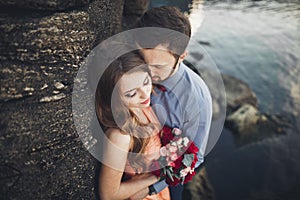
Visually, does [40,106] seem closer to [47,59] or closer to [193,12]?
[47,59]

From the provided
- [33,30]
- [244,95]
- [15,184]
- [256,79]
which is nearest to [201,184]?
[244,95]

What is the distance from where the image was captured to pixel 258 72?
29.2 ft

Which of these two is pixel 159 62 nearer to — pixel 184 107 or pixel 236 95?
pixel 184 107

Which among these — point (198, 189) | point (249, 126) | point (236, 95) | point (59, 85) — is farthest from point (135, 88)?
point (236, 95)

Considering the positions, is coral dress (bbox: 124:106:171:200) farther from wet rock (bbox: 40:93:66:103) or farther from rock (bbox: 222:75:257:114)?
rock (bbox: 222:75:257:114)

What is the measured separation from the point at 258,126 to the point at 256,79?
2.78m

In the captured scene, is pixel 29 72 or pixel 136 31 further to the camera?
pixel 136 31

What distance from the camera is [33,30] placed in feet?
4.27

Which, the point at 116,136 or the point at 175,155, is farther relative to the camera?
the point at 175,155

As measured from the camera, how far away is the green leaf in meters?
2.09

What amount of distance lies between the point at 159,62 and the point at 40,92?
878 mm

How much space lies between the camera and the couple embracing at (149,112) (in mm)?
1754

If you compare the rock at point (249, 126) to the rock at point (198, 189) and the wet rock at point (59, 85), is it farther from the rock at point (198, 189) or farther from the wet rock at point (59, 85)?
the wet rock at point (59, 85)

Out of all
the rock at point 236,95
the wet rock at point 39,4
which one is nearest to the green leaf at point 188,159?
the wet rock at point 39,4
